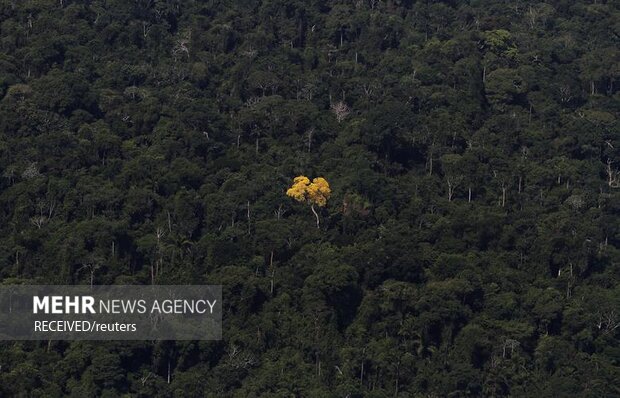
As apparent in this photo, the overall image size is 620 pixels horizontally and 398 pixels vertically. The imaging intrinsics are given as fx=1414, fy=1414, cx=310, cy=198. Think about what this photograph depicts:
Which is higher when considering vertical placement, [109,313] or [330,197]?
[330,197]

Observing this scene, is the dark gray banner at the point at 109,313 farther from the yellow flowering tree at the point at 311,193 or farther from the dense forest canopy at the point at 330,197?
the yellow flowering tree at the point at 311,193

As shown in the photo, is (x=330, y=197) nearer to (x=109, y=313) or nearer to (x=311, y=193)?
(x=311, y=193)

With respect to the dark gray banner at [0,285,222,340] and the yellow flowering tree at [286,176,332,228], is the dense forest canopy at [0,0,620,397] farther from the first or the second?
the dark gray banner at [0,285,222,340]

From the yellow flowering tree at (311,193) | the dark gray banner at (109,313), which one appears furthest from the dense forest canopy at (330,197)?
the dark gray banner at (109,313)

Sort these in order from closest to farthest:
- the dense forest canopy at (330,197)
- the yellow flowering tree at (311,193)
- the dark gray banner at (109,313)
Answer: the dark gray banner at (109,313), the dense forest canopy at (330,197), the yellow flowering tree at (311,193)

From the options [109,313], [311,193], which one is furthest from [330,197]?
[109,313]

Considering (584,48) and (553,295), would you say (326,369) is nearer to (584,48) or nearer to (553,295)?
(553,295)

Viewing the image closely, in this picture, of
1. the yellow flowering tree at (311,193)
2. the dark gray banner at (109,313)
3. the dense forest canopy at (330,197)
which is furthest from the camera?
the yellow flowering tree at (311,193)
